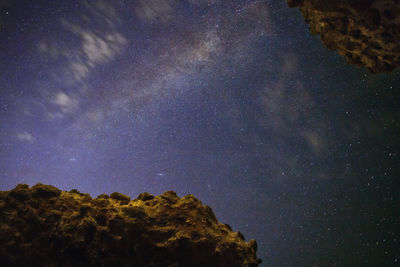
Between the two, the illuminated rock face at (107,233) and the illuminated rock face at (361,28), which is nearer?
the illuminated rock face at (107,233)

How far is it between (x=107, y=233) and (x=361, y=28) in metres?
5.20

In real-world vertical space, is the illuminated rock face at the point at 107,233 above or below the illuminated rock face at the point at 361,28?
below

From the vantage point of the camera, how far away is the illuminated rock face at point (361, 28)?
12.5 ft

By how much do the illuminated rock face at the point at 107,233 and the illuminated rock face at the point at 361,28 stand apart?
4063 mm

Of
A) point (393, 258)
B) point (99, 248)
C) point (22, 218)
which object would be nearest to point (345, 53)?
point (99, 248)

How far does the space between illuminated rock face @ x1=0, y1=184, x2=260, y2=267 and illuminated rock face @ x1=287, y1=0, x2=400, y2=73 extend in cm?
406

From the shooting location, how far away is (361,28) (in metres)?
4.20

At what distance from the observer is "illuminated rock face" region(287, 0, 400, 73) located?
3.81m

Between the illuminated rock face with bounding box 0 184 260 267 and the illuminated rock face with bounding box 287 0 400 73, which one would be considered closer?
the illuminated rock face with bounding box 0 184 260 267

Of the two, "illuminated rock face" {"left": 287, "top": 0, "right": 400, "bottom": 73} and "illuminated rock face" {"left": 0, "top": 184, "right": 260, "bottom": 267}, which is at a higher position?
"illuminated rock face" {"left": 287, "top": 0, "right": 400, "bottom": 73}

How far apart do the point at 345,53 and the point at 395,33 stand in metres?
1.36

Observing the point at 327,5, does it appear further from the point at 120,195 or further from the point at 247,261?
the point at 120,195

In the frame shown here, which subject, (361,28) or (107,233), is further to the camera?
(361,28)

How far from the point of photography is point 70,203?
140 inches
